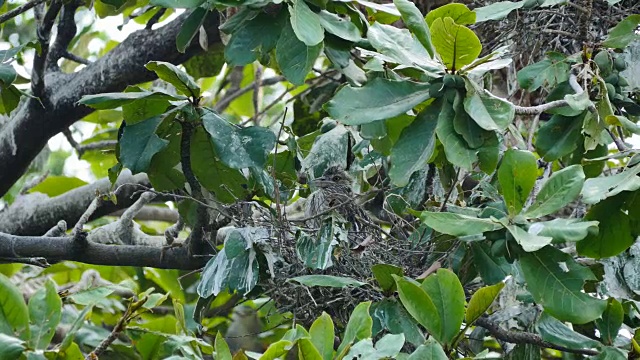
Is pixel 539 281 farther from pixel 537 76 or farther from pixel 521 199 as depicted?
pixel 537 76

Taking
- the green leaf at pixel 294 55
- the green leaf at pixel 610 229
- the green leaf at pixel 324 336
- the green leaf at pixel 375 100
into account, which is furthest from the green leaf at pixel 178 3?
the green leaf at pixel 610 229

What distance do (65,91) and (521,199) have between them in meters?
1.26

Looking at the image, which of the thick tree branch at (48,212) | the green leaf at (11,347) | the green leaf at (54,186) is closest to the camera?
the green leaf at (11,347)

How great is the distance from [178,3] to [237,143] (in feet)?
0.71

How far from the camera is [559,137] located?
1.34 metres

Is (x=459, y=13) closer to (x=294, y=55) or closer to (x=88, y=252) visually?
(x=294, y=55)

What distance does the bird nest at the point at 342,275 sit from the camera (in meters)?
1.27

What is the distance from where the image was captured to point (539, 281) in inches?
42.1

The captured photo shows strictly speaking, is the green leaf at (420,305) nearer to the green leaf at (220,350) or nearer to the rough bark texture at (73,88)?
the green leaf at (220,350)

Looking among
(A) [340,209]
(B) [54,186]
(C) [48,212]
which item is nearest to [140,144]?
(A) [340,209]

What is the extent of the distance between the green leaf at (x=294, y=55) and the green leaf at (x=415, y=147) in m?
0.17

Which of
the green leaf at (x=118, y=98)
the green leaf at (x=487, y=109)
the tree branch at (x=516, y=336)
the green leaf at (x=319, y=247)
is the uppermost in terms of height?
the green leaf at (x=118, y=98)

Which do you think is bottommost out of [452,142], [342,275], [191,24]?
[342,275]

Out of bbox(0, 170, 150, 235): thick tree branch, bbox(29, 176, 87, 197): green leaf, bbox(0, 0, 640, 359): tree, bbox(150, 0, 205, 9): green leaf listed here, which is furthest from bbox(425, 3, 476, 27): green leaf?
bbox(29, 176, 87, 197): green leaf
